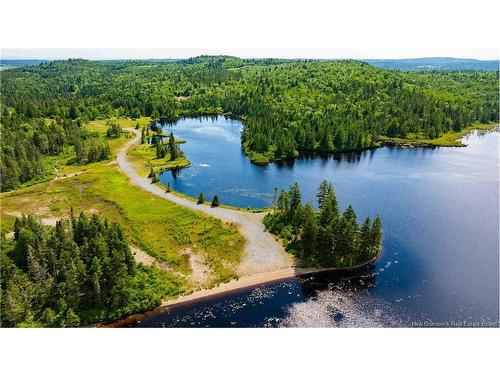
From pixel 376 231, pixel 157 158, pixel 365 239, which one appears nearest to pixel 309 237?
pixel 365 239

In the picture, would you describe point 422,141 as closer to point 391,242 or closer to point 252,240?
point 391,242

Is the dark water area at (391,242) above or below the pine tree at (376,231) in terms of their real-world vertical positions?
below

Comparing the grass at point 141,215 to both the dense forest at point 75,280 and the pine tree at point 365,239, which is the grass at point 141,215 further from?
the pine tree at point 365,239

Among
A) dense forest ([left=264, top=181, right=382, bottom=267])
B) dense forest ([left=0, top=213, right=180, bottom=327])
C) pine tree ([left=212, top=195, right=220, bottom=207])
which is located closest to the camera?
dense forest ([left=0, top=213, right=180, bottom=327])

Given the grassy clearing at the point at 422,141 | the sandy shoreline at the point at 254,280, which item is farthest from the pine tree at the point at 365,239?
the grassy clearing at the point at 422,141

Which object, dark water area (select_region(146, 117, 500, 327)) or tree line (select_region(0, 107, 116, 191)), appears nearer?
dark water area (select_region(146, 117, 500, 327))

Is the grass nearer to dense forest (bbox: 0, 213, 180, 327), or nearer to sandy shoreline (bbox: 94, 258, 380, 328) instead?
sandy shoreline (bbox: 94, 258, 380, 328)

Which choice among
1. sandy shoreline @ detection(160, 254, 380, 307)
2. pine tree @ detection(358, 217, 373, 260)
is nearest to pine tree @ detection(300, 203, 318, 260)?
sandy shoreline @ detection(160, 254, 380, 307)
